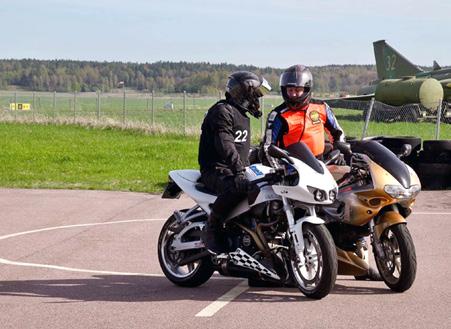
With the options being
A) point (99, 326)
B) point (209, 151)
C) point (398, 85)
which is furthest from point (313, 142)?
point (398, 85)

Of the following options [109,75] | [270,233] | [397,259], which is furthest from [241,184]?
[109,75]

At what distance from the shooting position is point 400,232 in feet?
31.6

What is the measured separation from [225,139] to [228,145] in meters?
0.06

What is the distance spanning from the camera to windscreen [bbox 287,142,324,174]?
9.45m

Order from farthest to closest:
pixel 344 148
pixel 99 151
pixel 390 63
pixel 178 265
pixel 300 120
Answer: pixel 390 63 → pixel 99 151 → pixel 300 120 → pixel 178 265 → pixel 344 148

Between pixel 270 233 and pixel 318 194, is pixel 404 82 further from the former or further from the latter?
pixel 318 194

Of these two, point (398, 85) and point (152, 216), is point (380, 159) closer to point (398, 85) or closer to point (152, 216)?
point (152, 216)

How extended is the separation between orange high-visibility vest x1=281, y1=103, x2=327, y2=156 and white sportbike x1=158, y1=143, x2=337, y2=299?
78cm

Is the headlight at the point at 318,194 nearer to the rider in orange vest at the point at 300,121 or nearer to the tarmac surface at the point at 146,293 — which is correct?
the tarmac surface at the point at 146,293

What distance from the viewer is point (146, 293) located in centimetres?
1009

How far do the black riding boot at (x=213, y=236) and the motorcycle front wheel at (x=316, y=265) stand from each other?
812 mm

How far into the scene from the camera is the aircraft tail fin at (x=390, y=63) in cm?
6512

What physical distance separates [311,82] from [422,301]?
7.96ft

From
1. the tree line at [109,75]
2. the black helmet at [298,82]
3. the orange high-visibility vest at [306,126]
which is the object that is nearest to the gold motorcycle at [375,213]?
the orange high-visibility vest at [306,126]
